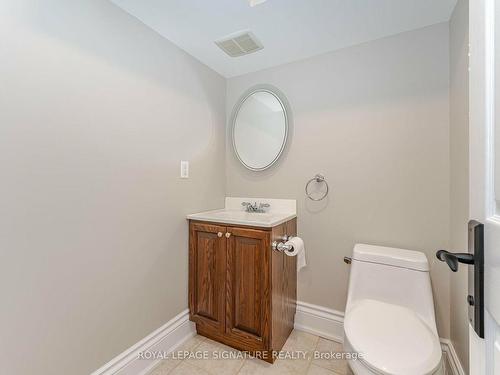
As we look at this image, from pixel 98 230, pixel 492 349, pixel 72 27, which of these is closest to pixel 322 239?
pixel 492 349

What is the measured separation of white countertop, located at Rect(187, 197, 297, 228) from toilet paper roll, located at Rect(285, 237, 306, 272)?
0.14 meters

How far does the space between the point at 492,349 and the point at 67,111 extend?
1577 mm

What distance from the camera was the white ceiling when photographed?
126cm

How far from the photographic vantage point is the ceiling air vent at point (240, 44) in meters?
1.53

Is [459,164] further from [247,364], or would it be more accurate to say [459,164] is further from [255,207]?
[247,364]

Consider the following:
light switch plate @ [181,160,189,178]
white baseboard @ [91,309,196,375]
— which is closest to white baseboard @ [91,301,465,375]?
white baseboard @ [91,309,196,375]

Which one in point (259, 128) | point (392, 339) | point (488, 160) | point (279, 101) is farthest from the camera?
point (259, 128)

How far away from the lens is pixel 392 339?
3.43 ft

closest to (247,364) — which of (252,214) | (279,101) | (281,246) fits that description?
(281,246)

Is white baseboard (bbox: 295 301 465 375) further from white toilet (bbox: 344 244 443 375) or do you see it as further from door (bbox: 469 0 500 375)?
door (bbox: 469 0 500 375)

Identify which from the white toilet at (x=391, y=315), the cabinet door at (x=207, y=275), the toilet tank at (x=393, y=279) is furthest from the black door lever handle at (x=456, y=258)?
the cabinet door at (x=207, y=275)

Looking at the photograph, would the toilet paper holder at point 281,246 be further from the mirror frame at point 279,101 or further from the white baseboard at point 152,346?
the white baseboard at point 152,346

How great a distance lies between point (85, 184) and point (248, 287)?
1088 millimetres

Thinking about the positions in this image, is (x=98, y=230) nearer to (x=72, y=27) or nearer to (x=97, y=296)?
(x=97, y=296)
